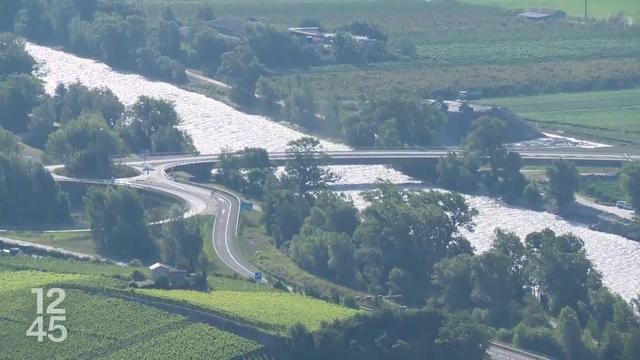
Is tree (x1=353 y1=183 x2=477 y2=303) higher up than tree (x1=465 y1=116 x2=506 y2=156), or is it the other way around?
tree (x1=465 y1=116 x2=506 y2=156)

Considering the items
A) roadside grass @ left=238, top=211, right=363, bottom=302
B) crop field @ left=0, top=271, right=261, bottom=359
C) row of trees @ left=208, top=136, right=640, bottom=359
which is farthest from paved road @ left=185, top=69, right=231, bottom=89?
crop field @ left=0, top=271, right=261, bottom=359

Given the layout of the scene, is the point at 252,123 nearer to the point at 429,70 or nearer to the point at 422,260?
the point at 429,70

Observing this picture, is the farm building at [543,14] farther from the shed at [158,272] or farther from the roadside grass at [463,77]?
the shed at [158,272]

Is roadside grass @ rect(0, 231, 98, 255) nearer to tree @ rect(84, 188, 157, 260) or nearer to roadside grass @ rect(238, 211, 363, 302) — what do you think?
Answer: tree @ rect(84, 188, 157, 260)

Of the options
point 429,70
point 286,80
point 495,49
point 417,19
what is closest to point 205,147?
point 286,80

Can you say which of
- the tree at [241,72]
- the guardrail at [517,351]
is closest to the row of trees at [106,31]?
the tree at [241,72]
